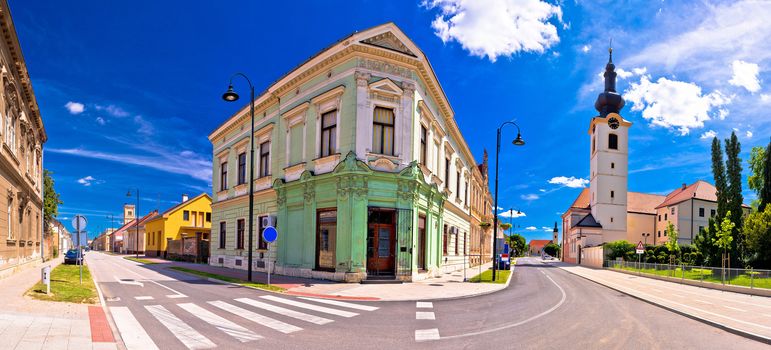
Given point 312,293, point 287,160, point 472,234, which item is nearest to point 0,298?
point 312,293

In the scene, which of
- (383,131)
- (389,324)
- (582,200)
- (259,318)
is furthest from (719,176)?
(582,200)

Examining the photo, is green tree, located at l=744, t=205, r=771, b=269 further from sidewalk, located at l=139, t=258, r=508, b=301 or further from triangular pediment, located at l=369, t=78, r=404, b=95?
triangular pediment, located at l=369, t=78, r=404, b=95

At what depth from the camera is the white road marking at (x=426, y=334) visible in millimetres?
8352

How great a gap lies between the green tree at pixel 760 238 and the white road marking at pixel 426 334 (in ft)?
112

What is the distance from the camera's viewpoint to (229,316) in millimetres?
10109

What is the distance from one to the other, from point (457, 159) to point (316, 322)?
2427 centimetres

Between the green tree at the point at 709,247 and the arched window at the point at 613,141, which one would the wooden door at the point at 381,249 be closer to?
the green tree at the point at 709,247

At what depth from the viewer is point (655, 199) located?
8769 cm

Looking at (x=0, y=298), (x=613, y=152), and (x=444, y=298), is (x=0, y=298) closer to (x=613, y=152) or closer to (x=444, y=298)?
(x=444, y=298)

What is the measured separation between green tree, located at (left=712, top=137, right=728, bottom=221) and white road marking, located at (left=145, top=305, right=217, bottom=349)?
4380 cm

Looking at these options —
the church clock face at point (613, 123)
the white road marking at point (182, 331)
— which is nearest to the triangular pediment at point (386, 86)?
the white road marking at point (182, 331)

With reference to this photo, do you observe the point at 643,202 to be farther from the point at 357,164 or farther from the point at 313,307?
the point at 313,307

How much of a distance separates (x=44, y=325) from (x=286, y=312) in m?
4.78

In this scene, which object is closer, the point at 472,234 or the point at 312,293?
the point at 312,293
